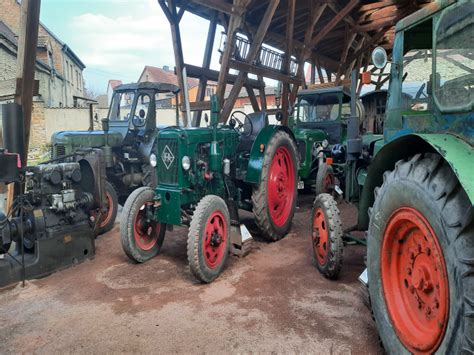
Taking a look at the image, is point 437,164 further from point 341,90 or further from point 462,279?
point 341,90

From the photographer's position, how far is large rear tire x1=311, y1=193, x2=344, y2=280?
3631 millimetres

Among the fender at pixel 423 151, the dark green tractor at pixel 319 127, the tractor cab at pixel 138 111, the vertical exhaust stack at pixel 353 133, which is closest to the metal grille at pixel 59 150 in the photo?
the tractor cab at pixel 138 111

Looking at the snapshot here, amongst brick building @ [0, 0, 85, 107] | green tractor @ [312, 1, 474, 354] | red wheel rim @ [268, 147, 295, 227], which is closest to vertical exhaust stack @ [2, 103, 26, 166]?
red wheel rim @ [268, 147, 295, 227]

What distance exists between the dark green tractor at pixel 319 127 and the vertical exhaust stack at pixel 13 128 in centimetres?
458

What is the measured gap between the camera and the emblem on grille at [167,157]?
439cm

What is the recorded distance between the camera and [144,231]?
4.64 m

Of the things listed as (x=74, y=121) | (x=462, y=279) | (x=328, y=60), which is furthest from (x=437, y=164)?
(x=74, y=121)

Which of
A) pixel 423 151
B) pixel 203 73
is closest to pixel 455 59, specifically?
pixel 423 151

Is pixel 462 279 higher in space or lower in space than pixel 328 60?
lower

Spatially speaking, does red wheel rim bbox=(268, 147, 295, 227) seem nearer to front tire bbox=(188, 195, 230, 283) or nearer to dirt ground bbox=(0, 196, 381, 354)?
dirt ground bbox=(0, 196, 381, 354)

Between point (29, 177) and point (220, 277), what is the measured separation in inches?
92.2

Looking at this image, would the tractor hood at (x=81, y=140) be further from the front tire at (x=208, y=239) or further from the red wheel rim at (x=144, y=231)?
the front tire at (x=208, y=239)

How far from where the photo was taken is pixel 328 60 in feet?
42.5

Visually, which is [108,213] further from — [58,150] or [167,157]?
[167,157]
